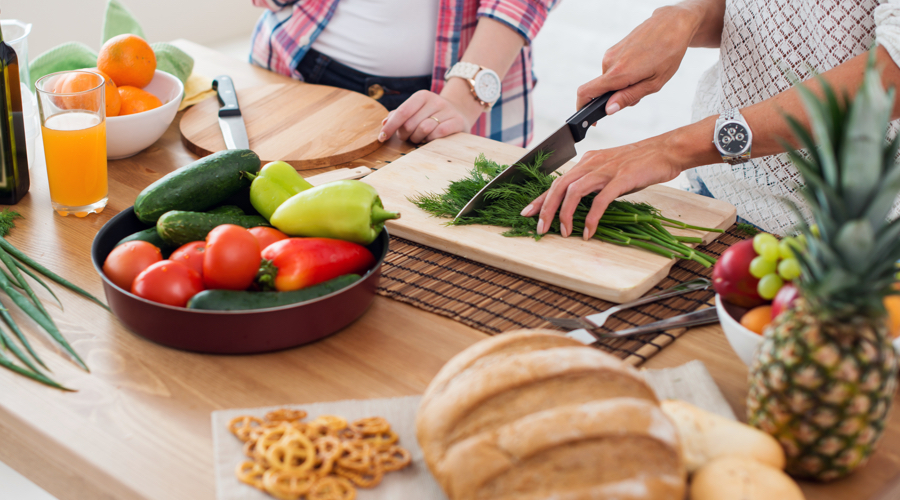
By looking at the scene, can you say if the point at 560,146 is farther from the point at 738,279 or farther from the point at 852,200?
the point at 852,200

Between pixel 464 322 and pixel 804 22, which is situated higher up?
pixel 804 22

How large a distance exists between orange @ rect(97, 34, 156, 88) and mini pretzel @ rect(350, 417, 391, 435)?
Result: 110 centimetres

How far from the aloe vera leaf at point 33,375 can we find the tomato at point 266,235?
306mm

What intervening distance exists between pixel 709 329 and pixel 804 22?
2.49ft

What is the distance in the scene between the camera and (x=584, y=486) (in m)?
0.58

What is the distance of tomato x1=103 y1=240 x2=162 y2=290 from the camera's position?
3.04 feet

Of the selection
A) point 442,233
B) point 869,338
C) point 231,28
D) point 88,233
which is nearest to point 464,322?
point 442,233

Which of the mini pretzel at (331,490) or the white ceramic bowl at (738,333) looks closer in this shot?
the mini pretzel at (331,490)

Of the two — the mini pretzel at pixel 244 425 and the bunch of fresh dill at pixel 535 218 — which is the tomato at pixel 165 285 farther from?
the bunch of fresh dill at pixel 535 218

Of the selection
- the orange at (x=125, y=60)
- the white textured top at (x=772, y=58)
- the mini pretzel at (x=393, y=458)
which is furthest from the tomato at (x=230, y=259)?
the white textured top at (x=772, y=58)

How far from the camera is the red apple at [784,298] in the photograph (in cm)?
75

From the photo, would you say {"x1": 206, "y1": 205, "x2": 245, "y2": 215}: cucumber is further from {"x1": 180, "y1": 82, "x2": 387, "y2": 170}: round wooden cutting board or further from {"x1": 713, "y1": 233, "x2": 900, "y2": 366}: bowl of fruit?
{"x1": 713, "y1": 233, "x2": 900, "y2": 366}: bowl of fruit

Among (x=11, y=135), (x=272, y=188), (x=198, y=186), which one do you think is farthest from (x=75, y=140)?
(x=272, y=188)

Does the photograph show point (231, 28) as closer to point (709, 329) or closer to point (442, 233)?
point (442, 233)
